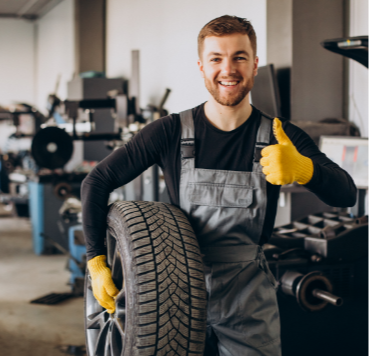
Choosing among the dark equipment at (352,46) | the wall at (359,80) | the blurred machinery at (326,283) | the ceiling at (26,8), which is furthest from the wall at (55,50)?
the blurred machinery at (326,283)

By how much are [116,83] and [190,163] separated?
4.61 meters

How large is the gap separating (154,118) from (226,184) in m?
2.72

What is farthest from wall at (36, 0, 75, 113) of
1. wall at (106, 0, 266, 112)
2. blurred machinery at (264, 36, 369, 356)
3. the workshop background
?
blurred machinery at (264, 36, 369, 356)

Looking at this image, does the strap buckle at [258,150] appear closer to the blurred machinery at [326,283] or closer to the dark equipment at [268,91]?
the blurred machinery at [326,283]

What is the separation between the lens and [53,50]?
324 inches

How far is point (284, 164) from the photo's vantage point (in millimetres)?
1127

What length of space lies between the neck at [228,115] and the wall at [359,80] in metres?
1.50

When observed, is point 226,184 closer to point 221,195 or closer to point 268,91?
point 221,195

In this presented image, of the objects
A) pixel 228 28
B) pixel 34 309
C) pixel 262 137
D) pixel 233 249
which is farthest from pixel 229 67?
pixel 34 309

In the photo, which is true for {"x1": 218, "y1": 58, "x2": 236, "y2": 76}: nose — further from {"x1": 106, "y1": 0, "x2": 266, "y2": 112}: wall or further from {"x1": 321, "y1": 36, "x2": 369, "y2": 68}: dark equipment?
{"x1": 106, "y1": 0, "x2": 266, "y2": 112}: wall

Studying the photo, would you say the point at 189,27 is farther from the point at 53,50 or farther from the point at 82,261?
the point at 53,50

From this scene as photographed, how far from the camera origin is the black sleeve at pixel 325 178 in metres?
1.21

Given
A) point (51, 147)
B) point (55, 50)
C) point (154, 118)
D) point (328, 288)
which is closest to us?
point (328, 288)

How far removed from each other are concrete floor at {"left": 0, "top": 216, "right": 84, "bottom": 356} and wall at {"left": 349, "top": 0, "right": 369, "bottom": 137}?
2106 mm
